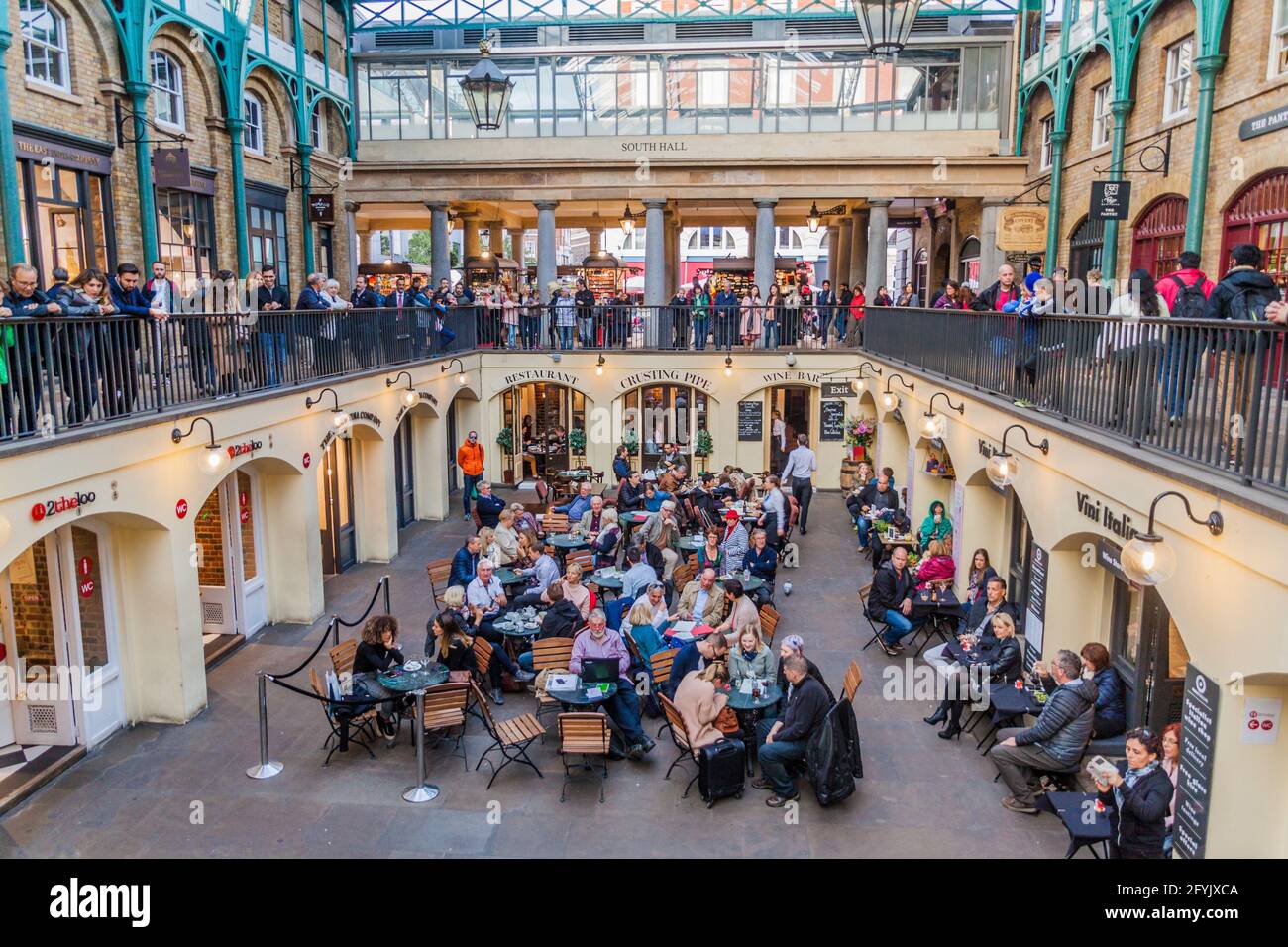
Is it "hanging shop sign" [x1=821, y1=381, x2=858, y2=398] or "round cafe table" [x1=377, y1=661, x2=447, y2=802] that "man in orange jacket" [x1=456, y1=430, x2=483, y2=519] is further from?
"round cafe table" [x1=377, y1=661, x2=447, y2=802]

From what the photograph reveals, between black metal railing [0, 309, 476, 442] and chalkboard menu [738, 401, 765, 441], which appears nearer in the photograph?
black metal railing [0, 309, 476, 442]

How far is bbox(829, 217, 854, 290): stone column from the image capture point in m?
32.1

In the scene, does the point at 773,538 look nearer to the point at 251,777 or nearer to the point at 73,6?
the point at 251,777

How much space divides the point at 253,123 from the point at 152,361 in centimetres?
1146

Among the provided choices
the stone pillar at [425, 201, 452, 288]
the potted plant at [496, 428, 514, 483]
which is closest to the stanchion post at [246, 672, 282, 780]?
the potted plant at [496, 428, 514, 483]

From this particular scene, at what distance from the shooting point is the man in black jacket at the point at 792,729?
9.15 m

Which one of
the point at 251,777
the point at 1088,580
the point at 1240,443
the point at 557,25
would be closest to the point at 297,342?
the point at 251,777

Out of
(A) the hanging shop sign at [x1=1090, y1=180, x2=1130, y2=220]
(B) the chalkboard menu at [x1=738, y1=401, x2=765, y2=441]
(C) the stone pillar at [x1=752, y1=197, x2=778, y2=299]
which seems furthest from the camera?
(C) the stone pillar at [x1=752, y1=197, x2=778, y2=299]

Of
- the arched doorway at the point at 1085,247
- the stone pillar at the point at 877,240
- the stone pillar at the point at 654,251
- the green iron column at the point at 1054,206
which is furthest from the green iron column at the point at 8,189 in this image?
the stone pillar at the point at 877,240

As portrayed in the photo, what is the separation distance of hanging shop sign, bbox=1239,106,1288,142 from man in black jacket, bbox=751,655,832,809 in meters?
9.61

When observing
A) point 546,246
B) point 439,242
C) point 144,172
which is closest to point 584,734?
point 144,172

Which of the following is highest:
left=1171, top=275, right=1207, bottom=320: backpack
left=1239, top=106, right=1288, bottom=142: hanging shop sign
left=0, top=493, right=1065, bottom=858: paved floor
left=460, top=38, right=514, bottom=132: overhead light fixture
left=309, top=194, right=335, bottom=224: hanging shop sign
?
left=460, top=38, right=514, bottom=132: overhead light fixture

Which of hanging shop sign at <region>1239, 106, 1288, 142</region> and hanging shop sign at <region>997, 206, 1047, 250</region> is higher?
hanging shop sign at <region>1239, 106, 1288, 142</region>

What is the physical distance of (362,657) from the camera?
1047cm
